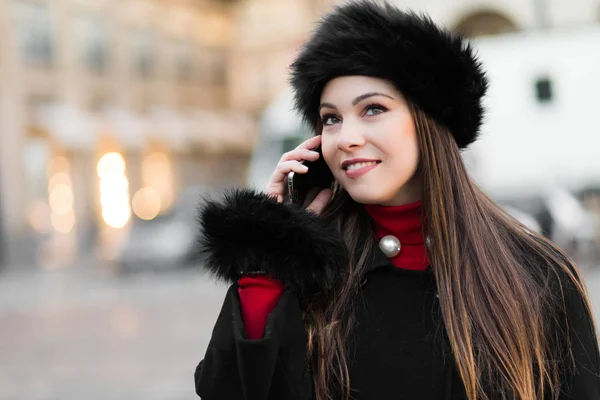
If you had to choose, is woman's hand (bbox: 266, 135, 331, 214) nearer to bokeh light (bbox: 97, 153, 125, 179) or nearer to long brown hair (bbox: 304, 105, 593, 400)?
long brown hair (bbox: 304, 105, 593, 400)

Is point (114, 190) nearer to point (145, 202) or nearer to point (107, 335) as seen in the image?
point (145, 202)

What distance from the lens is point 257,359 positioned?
6.32 feet

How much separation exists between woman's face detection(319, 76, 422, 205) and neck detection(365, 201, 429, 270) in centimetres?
9

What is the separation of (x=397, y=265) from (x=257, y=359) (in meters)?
0.51

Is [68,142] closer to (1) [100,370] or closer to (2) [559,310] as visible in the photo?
(1) [100,370]

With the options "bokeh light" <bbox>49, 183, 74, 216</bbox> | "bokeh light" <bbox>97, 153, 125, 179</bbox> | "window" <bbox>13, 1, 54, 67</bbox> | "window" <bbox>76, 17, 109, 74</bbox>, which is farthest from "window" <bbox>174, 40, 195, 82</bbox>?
"bokeh light" <bbox>49, 183, 74, 216</bbox>

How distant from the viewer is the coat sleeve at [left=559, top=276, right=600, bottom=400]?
207 centimetres

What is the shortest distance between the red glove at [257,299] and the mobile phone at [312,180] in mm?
347

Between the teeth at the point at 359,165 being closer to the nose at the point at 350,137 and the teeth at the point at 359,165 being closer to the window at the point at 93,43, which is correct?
the nose at the point at 350,137

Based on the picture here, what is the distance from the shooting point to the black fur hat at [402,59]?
6.90 feet

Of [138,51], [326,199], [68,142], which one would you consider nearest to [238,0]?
[138,51]

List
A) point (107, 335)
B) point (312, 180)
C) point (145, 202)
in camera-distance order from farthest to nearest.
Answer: point (145, 202) < point (107, 335) < point (312, 180)

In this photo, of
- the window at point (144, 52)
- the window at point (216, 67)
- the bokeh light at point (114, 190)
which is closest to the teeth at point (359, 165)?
the bokeh light at point (114, 190)

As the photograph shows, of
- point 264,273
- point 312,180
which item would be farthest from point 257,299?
point 312,180
